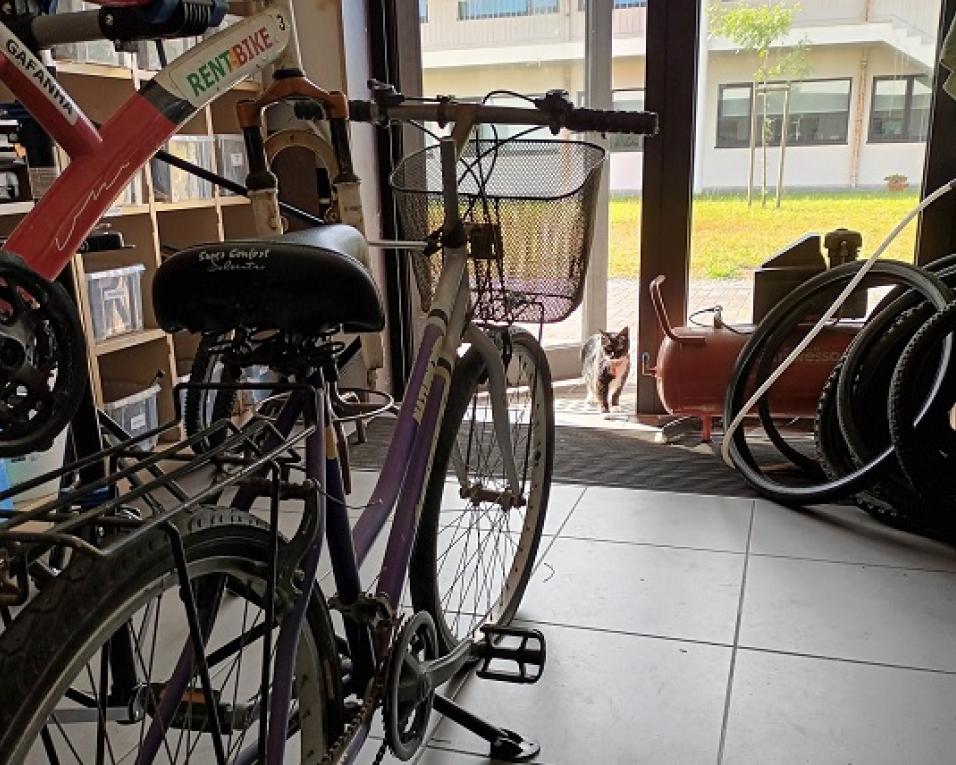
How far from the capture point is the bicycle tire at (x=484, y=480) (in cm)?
152

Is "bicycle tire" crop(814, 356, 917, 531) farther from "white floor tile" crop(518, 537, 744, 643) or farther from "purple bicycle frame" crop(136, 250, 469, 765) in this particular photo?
"purple bicycle frame" crop(136, 250, 469, 765)

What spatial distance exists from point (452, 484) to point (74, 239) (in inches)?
55.1

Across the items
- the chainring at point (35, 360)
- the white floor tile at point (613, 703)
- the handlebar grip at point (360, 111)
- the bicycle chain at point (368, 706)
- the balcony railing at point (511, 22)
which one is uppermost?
the balcony railing at point (511, 22)

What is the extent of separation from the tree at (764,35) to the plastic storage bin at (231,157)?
5.71ft

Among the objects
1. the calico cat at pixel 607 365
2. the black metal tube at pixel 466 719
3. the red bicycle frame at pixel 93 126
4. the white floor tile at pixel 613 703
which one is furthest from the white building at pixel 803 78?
the black metal tube at pixel 466 719

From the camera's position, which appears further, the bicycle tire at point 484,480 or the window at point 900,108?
the window at point 900,108

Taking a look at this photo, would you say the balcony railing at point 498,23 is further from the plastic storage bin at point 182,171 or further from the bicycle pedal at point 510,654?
the bicycle pedal at point 510,654

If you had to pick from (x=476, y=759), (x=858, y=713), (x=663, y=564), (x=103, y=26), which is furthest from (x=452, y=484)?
(x=103, y=26)

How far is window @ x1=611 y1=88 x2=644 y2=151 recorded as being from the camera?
10.6ft

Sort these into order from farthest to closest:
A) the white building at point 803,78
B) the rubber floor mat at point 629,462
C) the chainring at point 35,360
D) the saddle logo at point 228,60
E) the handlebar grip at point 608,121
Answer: the white building at point 803,78 < the rubber floor mat at point 629,462 < the handlebar grip at point 608,121 < the saddle logo at point 228,60 < the chainring at point 35,360

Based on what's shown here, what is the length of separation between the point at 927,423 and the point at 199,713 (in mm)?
1940

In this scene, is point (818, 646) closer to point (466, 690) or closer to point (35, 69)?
point (466, 690)

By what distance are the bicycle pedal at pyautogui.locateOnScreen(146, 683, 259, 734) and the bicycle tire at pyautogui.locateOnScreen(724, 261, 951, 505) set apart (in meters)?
1.79

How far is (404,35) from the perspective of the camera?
3.39 metres
